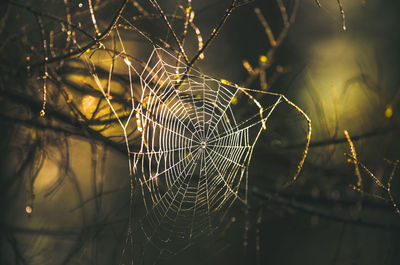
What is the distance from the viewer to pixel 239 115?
0.92 metres

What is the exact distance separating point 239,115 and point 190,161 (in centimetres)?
19

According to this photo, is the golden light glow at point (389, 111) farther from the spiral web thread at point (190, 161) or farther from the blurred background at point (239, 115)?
the spiral web thread at point (190, 161)

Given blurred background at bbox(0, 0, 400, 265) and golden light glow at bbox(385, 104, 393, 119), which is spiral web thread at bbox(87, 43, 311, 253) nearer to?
blurred background at bbox(0, 0, 400, 265)

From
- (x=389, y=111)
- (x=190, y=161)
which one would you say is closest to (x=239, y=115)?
(x=190, y=161)

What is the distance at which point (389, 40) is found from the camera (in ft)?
3.42

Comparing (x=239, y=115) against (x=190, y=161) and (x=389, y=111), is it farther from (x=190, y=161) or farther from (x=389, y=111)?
(x=389, y=111)

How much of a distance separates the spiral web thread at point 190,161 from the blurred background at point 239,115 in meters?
0.04

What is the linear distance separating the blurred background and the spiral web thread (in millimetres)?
37

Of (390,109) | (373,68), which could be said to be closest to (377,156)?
(390,109)

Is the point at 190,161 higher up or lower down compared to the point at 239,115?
lower down

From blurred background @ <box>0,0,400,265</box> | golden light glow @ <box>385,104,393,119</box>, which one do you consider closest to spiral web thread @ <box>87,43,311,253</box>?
blurred background @ <box>0,0,400,265</box>

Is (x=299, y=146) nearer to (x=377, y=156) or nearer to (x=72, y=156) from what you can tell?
(x=377, y=156)

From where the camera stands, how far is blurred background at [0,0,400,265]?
0.81 meters

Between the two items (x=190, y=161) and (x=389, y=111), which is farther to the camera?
(x=389, y=111)
